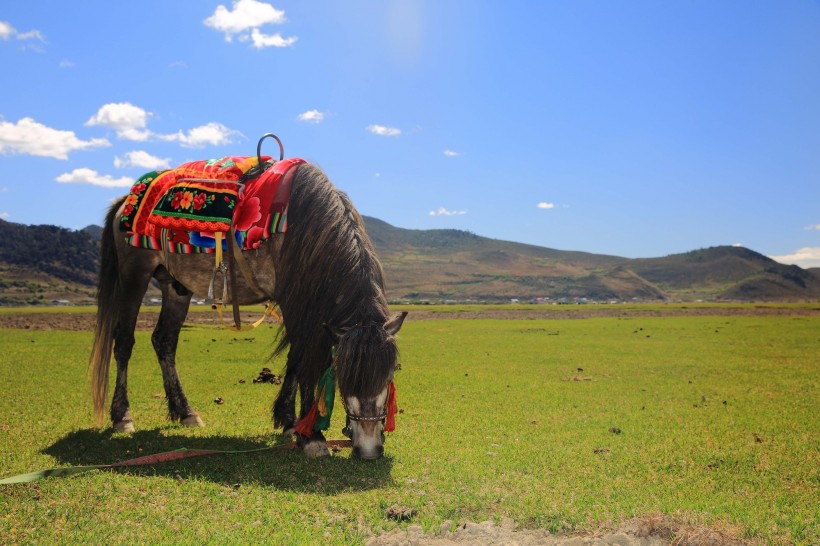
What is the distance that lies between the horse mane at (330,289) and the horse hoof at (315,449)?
0.62 metres

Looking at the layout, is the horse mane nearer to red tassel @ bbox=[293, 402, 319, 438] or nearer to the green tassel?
the green tassel

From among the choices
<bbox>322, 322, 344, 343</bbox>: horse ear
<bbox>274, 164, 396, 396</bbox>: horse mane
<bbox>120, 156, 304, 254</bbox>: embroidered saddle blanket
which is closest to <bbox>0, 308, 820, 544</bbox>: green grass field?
<bbox>274, 164, 396, 396</bbox>: horse mane

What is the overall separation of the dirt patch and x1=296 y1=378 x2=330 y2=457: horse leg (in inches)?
74.8

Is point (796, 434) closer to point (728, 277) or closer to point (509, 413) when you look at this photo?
point (509, 413)

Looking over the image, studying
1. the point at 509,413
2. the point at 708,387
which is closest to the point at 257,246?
the point at 509,413

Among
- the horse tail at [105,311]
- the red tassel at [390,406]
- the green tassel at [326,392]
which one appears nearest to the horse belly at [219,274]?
the horse tail at [105,311]

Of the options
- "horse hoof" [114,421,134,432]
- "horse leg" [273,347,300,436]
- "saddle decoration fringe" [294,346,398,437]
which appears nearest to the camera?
"saddle decoration fringe" [294,346,398,437]

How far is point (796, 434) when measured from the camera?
23.5 ft

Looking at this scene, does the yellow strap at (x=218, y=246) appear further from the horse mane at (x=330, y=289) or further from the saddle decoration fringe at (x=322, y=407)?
the saddle decoration fringe at (x=322, y=407)

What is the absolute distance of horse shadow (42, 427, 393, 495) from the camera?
15.9ft

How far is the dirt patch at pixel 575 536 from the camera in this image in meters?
A: 3.60

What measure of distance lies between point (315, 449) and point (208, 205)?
3004 millimetres

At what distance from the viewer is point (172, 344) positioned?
7.57 meters

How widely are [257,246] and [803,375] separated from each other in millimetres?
12508
